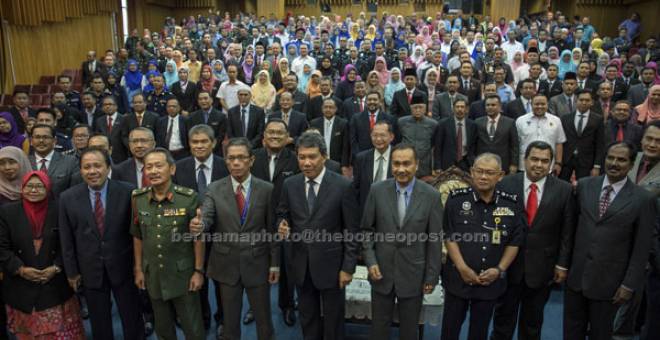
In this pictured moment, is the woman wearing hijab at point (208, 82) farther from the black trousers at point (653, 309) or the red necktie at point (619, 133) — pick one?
the black trousers at point (653, 309)

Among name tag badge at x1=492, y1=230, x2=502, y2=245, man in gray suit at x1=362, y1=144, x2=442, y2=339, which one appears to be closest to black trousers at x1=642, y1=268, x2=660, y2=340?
name tag badge at x1=492, y1=230, x2=502, y2=245

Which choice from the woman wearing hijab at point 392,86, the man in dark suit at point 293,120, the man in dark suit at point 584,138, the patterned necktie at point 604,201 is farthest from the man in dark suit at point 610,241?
the woman wearing hijab at point 392,86

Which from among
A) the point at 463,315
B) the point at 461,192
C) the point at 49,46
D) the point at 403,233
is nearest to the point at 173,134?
the point at 403,233

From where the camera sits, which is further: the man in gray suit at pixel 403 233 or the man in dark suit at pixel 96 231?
the man in dark suit at pixel 96 231

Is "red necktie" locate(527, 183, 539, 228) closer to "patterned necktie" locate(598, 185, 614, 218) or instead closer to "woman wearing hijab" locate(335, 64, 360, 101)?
"patterned necktie" locate(598, 185, 614, 218)

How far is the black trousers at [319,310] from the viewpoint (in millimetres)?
3063

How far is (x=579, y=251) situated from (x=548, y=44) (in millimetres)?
8854

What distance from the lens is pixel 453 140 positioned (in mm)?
5113

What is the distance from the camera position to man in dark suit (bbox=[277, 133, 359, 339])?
295 centimetres

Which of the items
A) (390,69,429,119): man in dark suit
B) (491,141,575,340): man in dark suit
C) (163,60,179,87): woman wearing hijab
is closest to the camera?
(491,141,575,340): man in dark suit

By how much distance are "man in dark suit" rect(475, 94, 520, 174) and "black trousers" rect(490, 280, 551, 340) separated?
6.93 ft

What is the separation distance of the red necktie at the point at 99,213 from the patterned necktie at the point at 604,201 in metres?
3.12

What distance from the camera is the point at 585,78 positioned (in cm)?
721

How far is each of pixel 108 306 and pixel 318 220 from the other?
1587mm
